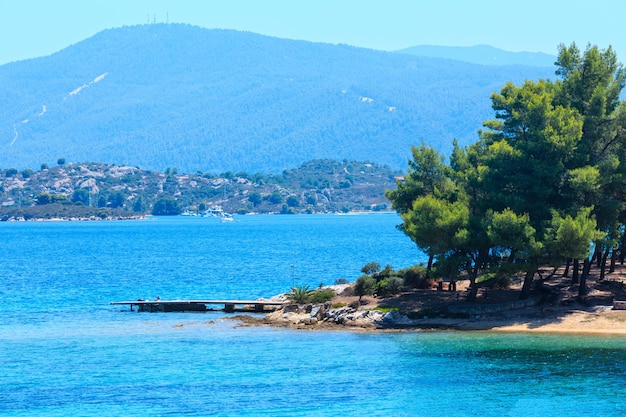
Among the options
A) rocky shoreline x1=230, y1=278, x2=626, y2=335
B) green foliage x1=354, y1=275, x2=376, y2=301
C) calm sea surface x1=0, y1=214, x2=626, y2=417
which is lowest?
calm sea surface x1=0, y1=214, x2=626, y2=417

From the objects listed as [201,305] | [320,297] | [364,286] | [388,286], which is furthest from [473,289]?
[201,305]

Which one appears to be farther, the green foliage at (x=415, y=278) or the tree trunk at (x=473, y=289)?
the green foliage at (x=415, y=278)

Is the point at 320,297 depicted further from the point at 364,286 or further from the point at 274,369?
the point at 274,369

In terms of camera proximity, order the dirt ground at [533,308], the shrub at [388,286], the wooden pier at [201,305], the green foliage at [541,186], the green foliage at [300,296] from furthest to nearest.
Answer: the wooden pier at [201,305] → the green foliage at [300,296] → the shrub at [388,286] → the green foliage at [541,186] → the dirt ground at [533,308]

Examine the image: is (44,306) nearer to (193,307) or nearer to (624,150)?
(193,307)

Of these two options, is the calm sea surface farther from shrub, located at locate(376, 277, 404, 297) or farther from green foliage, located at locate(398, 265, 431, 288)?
green foliage, located at locate(398, 265, 431, 288)

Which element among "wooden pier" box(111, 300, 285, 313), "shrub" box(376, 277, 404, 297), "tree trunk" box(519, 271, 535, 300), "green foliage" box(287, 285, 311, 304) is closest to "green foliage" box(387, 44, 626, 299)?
"tree trunk" box(519, 271, 535, 300)

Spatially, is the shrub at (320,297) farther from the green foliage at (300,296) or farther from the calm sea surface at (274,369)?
the calm sea surface at (274,369)

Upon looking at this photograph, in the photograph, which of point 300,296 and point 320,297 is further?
point 300,296

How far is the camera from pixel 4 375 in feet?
155

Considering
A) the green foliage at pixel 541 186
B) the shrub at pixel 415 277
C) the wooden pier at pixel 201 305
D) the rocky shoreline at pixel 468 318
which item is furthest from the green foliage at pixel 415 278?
the wooden pier at pixel 201 305

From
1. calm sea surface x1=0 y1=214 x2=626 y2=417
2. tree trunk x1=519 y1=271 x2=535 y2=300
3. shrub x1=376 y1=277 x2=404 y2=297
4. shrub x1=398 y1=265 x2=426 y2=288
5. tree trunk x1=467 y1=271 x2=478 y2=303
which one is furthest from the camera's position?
shrub x1=398 y1=265 x2=426 y2=288

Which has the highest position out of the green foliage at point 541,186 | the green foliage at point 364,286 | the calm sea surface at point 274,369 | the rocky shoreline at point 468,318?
the green foliage at point 541,186

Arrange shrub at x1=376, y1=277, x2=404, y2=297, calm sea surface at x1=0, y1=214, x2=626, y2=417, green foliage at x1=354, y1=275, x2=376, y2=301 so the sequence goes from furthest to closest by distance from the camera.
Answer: shrub at x1=376, y1=277, x2=404, y2=297, green foliage at x1=354, y1=275, x2=376, y2=301, calm sea surface at x1=0, y1=214, x2=626, y2=417
